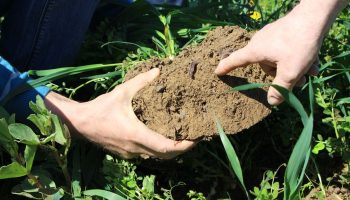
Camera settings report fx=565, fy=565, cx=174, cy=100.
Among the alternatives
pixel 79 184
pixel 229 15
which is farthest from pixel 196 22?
pixel 79 184

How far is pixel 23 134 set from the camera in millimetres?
1292

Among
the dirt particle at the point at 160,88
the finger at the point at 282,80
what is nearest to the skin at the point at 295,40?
the finger at the point at 282,80

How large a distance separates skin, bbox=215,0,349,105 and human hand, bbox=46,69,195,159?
283mm

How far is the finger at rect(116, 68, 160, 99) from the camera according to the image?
1463 millimetres

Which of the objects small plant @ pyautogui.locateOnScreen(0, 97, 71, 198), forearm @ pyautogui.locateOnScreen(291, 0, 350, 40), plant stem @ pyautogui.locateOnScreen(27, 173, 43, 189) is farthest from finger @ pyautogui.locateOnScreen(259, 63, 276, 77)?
plant stem @ pyautogui.locateOnScreen(27, 173, 43, 189)

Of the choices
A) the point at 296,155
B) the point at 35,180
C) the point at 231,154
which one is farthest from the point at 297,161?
the point at 35,180

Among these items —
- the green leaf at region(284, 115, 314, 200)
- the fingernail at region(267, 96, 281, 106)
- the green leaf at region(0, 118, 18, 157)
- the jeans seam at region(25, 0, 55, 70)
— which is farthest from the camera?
the jeans seam at region(25, 0, 55, 70)

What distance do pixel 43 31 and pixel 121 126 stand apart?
0.56 metres

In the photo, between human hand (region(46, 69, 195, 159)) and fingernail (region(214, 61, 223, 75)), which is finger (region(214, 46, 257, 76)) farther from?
human hand (region(46, 69, 195, 159))

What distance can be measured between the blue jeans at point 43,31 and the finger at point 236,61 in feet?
2.10

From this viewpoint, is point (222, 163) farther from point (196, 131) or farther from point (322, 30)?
point (322, 30)

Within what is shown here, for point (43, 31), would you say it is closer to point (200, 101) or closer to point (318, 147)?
point (200, 101)

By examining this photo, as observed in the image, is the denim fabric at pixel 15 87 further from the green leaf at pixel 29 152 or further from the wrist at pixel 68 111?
the green leaf at pixel 29 152

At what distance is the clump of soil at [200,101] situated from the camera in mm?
1412
